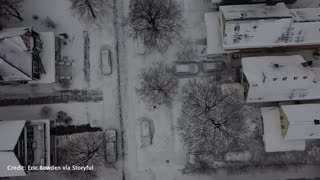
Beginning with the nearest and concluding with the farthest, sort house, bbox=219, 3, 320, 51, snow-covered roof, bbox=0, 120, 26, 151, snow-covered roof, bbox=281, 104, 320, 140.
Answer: snow-covered roof, bbox=0, 120, 26, 151
house, bbox=219, 3, 320, 51
snow-covered roof, bbox=281, 104, 320, 140

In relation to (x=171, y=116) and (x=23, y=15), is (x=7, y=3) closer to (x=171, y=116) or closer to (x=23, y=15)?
(x=23, y=15)

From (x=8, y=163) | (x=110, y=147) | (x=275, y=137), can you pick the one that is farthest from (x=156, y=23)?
(x=8, y=163)

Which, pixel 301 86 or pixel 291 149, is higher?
pixel 301 86

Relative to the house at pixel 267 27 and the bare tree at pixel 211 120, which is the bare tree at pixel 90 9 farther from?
the bare tree at pixel 211 120

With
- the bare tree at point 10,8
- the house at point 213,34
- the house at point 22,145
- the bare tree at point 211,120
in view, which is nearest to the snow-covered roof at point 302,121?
the bare tree at point 211,120

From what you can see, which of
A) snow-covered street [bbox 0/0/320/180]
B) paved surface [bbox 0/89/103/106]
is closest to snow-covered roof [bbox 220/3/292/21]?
snow-covered street [bbox 0/0/320/180]

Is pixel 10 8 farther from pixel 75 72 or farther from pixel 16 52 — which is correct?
pixel 75 72

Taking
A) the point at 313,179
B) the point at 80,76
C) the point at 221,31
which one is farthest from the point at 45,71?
the point at 313,179

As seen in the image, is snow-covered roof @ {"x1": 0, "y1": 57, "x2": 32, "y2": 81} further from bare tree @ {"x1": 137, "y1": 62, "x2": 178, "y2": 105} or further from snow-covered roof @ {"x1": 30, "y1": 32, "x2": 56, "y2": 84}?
bare tree @ {"x1": 137, "y1": 62, "x2": 178, "y2": 105}
